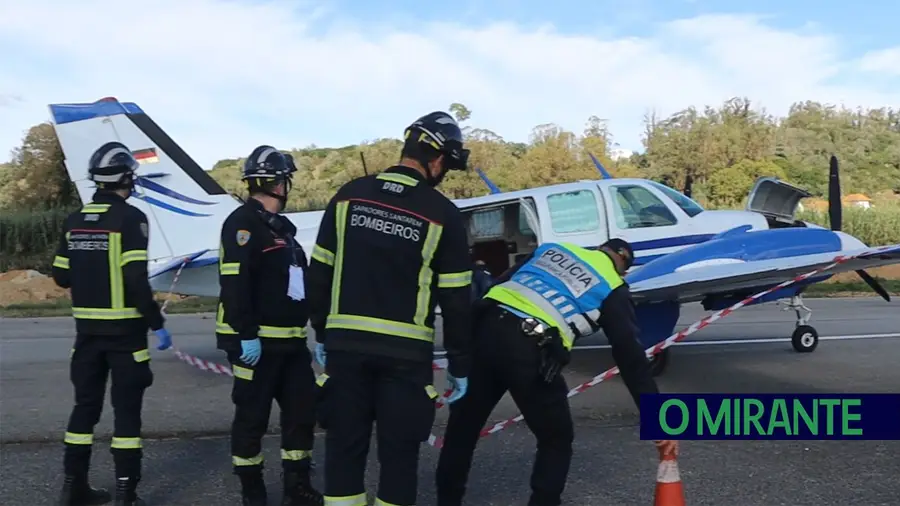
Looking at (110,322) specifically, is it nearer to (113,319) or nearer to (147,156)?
(113,319)

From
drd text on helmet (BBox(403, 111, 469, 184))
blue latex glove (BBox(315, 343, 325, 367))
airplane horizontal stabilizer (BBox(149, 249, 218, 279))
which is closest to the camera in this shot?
drd text on helmet (BBox(403, 111, 469, 184))

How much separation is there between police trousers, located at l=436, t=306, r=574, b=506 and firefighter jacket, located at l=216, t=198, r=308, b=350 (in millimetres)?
1015

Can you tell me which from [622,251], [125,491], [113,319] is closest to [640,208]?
[622,251]

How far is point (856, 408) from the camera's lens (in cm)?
413

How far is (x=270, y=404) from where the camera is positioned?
14.8 ft

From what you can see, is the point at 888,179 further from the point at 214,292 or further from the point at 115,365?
the point at 115,365

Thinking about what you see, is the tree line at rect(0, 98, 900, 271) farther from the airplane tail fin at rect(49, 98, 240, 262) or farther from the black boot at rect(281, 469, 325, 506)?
the black boot at rect(281, 469, 325, 506)

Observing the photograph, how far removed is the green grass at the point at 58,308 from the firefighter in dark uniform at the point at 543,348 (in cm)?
1358

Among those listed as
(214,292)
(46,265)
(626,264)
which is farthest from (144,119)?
(46,265)

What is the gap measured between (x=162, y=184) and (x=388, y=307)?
25.2 ft

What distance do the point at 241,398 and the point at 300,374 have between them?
347 mm

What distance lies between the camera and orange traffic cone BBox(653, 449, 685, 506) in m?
3.71

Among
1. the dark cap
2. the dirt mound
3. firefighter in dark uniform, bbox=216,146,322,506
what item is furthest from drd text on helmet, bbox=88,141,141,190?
the dirt mound

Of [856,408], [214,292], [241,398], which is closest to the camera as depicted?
[856,408]
